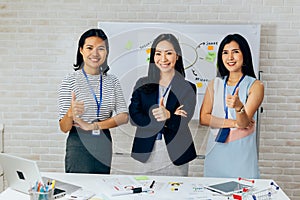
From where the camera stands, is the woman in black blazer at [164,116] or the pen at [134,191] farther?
the woman in black blazer at [164,116]

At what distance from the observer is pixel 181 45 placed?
3.69 m

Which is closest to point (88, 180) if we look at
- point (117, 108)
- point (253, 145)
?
point (117, 108)

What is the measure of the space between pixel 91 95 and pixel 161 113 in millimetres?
519

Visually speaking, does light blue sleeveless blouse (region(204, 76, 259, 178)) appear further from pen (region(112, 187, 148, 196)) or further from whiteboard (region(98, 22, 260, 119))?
pen (region(112, 187, 148, 196))

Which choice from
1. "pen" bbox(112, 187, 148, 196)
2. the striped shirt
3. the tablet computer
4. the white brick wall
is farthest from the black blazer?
"pen" bbox(112, 187, 148, 196)

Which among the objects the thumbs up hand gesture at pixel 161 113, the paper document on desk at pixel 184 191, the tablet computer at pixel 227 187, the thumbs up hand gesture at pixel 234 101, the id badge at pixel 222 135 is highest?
the thumbs up hand gesture at pixel 234 101

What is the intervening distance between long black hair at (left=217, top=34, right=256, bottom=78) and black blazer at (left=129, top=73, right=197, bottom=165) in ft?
0.97

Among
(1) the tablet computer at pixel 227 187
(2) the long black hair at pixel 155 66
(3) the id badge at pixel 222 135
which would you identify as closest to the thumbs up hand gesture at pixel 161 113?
(2) the long black hair at pixel 155 66

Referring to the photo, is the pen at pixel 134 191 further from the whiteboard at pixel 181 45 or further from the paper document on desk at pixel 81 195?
the whiteboard at pixel 181 45

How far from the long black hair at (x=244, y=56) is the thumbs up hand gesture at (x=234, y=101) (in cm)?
17

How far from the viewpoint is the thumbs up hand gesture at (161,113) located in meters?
3.35

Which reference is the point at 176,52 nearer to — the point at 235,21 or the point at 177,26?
the point at 177,26

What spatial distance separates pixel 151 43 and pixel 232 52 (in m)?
0.64

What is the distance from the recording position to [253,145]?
350 centimetres
